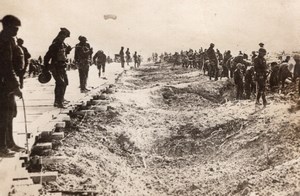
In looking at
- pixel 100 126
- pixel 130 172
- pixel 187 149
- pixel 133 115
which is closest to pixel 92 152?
pixel 130 172

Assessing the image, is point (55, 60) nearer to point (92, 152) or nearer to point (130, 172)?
point (92, 152)

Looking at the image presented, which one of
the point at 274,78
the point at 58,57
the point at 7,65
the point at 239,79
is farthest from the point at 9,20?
the point at 274,78

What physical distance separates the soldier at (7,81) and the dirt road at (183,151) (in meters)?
0.81

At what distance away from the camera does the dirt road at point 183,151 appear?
6034 mm

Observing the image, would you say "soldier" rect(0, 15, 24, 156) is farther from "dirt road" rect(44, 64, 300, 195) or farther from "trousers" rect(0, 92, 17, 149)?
"dirt road" rect(44, 64, 300, 195)

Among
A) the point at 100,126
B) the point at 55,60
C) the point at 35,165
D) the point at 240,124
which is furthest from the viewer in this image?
the point at 240,124

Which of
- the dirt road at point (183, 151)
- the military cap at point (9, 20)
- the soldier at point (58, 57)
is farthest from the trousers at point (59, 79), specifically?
the military cap at point (9, 20)

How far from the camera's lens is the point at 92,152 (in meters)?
7.14

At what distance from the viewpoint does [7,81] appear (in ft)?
16.3

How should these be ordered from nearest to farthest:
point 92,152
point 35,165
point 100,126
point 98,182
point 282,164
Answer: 1. point 35,165
2. point 98,182
3. point 282,164
4. point 92,152
5. point 100,126

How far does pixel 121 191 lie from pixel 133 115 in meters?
4.76

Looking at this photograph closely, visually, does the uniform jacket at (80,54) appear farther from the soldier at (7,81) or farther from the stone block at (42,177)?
the stone block at (42,177)

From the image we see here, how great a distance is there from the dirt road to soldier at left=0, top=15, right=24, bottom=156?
0.81 m

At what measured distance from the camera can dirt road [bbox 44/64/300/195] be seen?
6034mm
